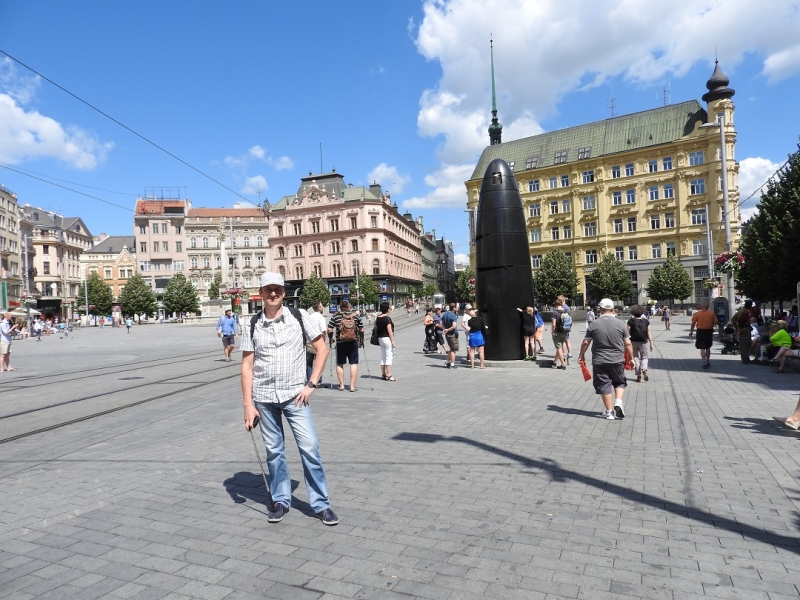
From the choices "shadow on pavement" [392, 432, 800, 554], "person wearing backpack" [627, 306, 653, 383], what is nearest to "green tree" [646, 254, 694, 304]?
"person wearing backpack" [627, 306, 653, 383]

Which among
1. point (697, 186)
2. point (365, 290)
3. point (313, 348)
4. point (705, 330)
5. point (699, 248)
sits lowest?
point (705, 330)

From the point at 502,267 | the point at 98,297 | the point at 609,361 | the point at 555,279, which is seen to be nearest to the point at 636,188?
the point at 555,279

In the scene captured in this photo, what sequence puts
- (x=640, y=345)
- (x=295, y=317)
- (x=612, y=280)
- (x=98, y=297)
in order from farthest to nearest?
(x=98, y=297) < (x=612, y=280) < (x=640, y=345) < (x=295, y=317)

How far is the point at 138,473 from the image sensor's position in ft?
19.1

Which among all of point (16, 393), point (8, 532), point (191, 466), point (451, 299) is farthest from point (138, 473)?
point (451, 299)

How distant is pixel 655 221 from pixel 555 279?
13766mm

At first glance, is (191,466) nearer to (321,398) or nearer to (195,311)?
(321,398)

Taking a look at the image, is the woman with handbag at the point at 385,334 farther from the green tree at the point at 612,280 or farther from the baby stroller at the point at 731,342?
the green tree at the point at 612,280

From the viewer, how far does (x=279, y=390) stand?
4.39 meters

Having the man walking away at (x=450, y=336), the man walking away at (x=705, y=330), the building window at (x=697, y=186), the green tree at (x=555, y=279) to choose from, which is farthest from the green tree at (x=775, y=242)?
the building window at (x=697, y=186)

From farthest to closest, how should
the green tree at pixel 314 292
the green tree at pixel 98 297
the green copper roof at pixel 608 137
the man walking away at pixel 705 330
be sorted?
the green tree at pixel 98 297 < the green tree at pixel 314 292 < the green copper roof at pixel 608 137 < the man walking away at pixel 705 330

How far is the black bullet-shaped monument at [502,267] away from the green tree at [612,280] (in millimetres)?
44418

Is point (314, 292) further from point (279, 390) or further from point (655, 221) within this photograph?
point (279, 390)

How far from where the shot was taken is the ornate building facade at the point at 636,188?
56.8 meters
